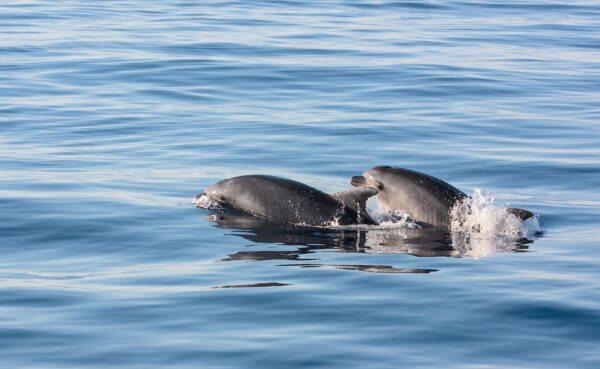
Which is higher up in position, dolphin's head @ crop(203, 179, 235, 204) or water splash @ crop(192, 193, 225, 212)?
dolphin's head @ crop(203, 179, 235, 204)

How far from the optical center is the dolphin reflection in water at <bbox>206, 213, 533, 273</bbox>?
13344 millimetres

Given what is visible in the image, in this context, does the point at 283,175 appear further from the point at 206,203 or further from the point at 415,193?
the point at 415,193

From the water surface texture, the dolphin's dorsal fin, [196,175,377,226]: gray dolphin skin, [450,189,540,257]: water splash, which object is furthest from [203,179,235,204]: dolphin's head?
[450,189,540,257]: water splash

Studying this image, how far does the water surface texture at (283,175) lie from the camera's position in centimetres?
1019

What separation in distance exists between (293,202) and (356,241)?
4.45ft

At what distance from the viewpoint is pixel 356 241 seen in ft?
46.5

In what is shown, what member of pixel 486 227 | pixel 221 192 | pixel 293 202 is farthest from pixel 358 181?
pixel 486 227

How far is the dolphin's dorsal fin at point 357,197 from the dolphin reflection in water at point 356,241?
341 mm

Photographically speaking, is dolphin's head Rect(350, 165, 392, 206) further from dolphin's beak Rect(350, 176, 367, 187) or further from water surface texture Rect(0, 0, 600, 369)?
water surface texture Rect(0, 0, 600, 369)

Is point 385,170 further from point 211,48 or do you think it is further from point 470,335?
point 211,48

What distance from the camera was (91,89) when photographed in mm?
25734

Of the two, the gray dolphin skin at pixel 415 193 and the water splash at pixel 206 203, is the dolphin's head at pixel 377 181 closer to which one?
the gray dolphin skin at pixel 415 193

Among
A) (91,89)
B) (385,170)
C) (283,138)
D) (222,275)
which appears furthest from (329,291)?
(91,89)

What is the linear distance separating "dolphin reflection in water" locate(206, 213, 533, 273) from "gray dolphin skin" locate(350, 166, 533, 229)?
0.84ft
